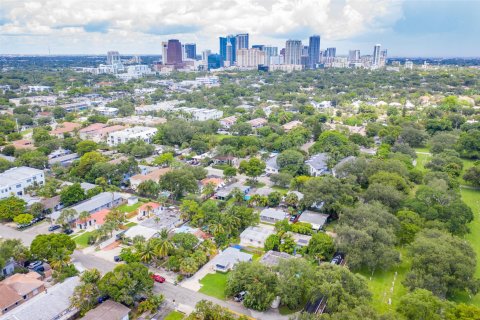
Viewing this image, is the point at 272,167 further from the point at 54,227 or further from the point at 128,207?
the point at 54,227

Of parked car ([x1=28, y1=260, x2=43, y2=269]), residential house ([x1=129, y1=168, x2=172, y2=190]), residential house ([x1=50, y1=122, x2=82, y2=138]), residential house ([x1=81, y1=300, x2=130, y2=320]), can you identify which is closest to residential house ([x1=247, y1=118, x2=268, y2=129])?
residential house ([x1=129, y1=168, x2=172, y2=190])

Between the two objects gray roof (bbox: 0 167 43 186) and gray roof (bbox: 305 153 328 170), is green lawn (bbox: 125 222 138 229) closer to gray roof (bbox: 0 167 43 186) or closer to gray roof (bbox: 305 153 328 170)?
gray roof (bbox: 0 167 43 186)

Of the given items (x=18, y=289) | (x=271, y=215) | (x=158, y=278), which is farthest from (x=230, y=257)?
(x=18, y=289)

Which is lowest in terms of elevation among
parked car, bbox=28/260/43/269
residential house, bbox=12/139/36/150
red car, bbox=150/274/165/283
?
red car, bbox=150/274/165/283

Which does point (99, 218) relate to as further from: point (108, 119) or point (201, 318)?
point (108, 119)

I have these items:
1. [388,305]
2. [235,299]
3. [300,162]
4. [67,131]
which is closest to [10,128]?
[67,131]

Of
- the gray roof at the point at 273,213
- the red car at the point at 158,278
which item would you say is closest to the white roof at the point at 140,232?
the red car at the point at 158,278

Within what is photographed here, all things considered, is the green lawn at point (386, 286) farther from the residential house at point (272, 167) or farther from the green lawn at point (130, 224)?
the residential house at point (272, 167)
